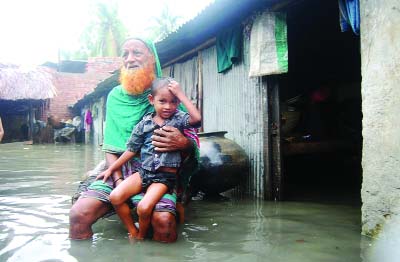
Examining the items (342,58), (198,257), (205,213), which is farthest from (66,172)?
(342,58)

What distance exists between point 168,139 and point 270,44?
2.42 m

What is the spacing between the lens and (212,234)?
133 inches

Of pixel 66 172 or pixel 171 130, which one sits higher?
pixel 171 130

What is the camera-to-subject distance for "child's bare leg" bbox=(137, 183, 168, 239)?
9.71 feet

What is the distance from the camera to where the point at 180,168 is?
136 inches

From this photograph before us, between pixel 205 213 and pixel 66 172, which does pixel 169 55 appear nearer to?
pixel 66 172

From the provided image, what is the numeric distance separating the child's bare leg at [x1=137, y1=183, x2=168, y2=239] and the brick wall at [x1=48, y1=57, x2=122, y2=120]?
22.1 metres

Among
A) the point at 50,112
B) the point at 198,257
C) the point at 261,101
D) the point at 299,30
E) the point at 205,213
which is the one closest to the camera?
the point at 198,257

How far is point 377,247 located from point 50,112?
23.4m

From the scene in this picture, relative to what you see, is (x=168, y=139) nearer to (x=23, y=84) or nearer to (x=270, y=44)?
(x=270, y=44)

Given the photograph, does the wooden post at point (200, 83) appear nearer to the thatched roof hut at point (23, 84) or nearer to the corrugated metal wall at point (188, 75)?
the corrugated metal wall at point (188, 75)

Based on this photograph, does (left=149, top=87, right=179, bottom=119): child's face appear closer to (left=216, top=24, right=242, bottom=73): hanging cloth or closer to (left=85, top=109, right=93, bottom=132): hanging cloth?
(left=216, top=24, right=242, bottom=73): hanging cloth

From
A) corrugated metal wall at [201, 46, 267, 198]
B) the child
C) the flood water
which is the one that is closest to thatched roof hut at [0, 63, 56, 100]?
corrugated metal wall at [201, 46, 267, 198]

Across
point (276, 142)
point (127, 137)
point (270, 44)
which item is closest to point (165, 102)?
point (127, 137)
